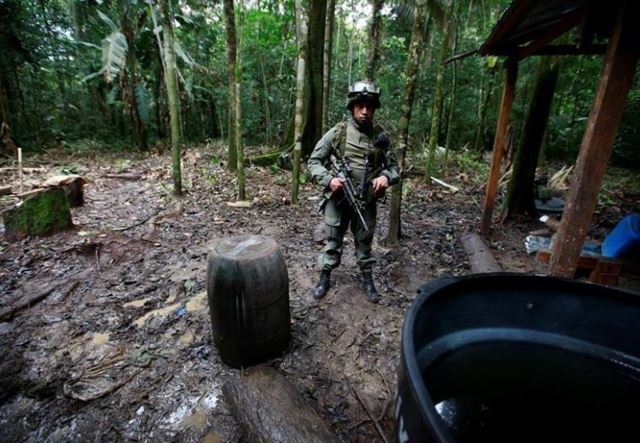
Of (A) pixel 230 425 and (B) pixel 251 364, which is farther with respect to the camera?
(B) pixel 251 364

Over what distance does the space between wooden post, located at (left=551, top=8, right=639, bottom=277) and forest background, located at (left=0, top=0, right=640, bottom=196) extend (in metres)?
7.57

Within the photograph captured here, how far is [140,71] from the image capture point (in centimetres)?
1371

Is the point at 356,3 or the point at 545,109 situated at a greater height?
the point at 356,3

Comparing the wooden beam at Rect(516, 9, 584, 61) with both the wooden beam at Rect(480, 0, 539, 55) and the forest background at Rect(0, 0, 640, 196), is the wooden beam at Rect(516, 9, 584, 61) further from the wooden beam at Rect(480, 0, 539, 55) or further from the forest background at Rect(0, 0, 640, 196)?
the forest background at Rect(0, 0, 640, 196)

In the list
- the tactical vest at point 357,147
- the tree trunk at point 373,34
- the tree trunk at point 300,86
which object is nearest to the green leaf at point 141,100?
the tree trunk at point 373,34

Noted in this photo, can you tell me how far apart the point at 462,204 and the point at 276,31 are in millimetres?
11461

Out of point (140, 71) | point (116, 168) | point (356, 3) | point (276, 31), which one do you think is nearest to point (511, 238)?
point (116, 168)

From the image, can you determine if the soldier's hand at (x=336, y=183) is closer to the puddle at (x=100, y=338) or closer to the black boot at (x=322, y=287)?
the black boot at (x=322, y=287)

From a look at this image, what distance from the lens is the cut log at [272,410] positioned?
1997mm

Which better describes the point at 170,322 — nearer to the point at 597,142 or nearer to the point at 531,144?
the point at 597,142

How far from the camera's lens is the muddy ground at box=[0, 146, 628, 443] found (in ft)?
7.72

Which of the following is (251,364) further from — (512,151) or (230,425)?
(512,151)

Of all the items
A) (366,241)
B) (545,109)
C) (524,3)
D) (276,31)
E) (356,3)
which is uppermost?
(356,3)

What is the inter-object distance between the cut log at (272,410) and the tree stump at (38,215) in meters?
4.37
